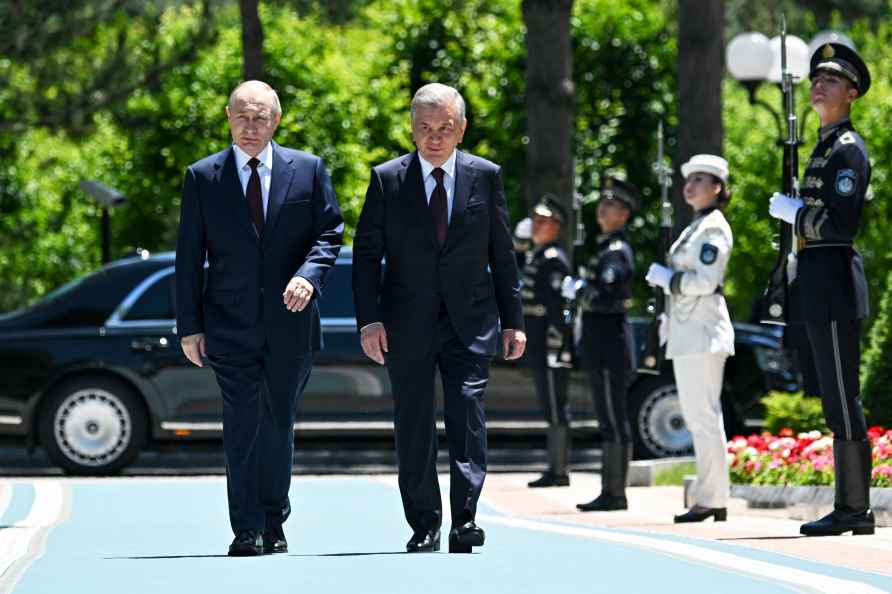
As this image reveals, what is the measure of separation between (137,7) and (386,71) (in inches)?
284

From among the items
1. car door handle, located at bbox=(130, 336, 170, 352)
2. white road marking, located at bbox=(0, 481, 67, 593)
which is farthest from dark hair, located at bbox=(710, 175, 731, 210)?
car door handle, located at bbox=(130, 336, 170, 352)

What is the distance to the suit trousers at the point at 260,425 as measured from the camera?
964 centimetres

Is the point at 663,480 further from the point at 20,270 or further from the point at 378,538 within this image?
the point at 20,270

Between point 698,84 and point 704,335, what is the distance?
25.6 feet

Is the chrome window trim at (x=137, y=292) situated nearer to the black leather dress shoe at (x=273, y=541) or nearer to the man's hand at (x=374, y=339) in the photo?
the black leather dress shoe at (x=273, y=541)

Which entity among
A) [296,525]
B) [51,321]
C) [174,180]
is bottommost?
[296,525]

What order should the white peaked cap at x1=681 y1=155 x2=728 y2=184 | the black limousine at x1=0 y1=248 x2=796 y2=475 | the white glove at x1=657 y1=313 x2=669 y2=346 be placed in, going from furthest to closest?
the black limousine at x1=0 y1=248 x2=796 y2=475 → the white glove at x1=657 y1=313 x2=669 y2=346 → the white peaked cap at x1=681 y1=155 x2=728 y2=184

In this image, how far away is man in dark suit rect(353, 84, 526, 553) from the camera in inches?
377

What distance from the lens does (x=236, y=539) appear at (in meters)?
9.51

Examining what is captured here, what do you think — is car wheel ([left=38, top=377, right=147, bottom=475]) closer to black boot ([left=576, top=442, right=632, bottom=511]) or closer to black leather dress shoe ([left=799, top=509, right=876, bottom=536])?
black boot ([left=576, top=442, right=632, bottom=511])

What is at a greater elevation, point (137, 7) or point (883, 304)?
point (137, 7)

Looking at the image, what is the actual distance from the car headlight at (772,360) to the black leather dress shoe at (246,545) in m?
9.44

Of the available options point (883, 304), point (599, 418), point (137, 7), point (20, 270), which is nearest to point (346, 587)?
point (599, 418)

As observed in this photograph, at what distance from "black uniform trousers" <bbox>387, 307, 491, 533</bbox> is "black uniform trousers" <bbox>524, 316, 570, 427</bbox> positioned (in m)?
6.21
